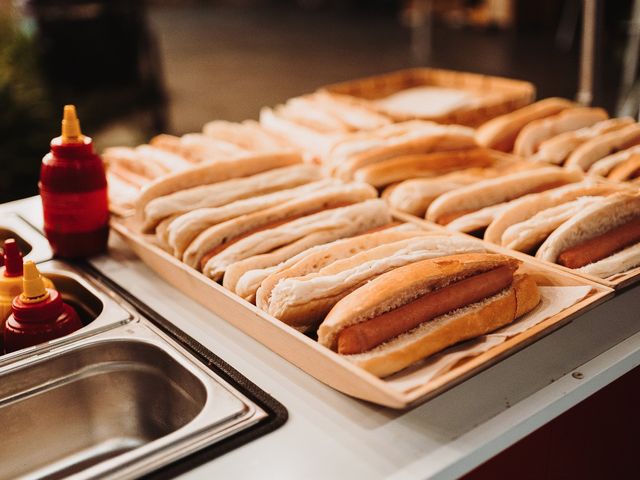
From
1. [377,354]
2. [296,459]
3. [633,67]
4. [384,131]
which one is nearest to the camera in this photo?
[296,459]

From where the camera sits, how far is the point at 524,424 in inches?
45.5

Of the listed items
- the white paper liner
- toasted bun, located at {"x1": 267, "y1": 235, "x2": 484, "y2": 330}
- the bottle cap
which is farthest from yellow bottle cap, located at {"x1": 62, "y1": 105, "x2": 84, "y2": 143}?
the white paper liner

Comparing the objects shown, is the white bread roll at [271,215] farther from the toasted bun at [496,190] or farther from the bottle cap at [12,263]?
the bottle cap at [12,263]

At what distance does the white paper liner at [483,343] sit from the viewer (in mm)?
1223

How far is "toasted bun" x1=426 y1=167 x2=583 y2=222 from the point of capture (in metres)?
1.89

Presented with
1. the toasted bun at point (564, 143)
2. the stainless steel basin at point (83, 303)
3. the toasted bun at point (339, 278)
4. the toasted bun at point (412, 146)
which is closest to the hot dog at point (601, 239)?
the toasted bun at point (339, 278)

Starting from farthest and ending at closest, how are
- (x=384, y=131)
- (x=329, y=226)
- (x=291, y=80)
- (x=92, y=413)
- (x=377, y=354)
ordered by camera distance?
(x=291, y=80)
(x=384, y=131)
(x=329, y=226)
(x=92, y=413)
(x=377, y=354)

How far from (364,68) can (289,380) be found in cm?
873

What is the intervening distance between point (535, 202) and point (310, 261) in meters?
0.68

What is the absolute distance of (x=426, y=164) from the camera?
86.0 inches

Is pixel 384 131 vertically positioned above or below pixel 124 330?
above

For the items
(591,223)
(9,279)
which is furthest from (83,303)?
(591,223)

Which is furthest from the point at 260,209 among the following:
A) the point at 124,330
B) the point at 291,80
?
the point at 291,80

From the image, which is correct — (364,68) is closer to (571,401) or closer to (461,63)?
(461,63)
